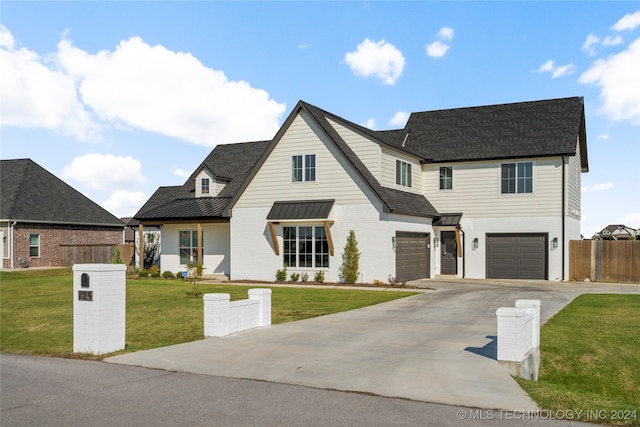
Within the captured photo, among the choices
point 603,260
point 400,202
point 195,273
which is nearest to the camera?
point 195,273

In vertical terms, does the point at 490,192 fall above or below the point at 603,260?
above

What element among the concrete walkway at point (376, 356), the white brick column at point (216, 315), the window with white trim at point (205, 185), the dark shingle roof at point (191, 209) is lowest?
the concrete walkway at point (376, 356)

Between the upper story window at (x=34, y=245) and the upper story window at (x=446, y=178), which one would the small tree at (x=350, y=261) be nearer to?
the upper story window at (x=446, y=178)

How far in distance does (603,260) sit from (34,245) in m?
34.7

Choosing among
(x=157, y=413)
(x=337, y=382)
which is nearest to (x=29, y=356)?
(x=157, y=413)

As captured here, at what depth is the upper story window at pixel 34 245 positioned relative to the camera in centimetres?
3812

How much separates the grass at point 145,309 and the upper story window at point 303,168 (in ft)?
18.9

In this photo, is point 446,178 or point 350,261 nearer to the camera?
point 350,261

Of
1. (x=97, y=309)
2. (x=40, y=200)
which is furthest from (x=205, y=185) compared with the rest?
(x=97, y=309)

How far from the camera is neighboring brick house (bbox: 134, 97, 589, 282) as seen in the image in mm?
26203

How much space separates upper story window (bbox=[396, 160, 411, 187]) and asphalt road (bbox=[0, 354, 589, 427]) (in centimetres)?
2089

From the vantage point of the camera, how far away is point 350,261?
25500 mm

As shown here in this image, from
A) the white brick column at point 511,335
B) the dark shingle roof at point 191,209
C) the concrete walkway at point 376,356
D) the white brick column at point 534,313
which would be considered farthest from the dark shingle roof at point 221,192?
the white brick column at point 511,335

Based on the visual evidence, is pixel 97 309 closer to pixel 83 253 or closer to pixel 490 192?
pixel 490 192
